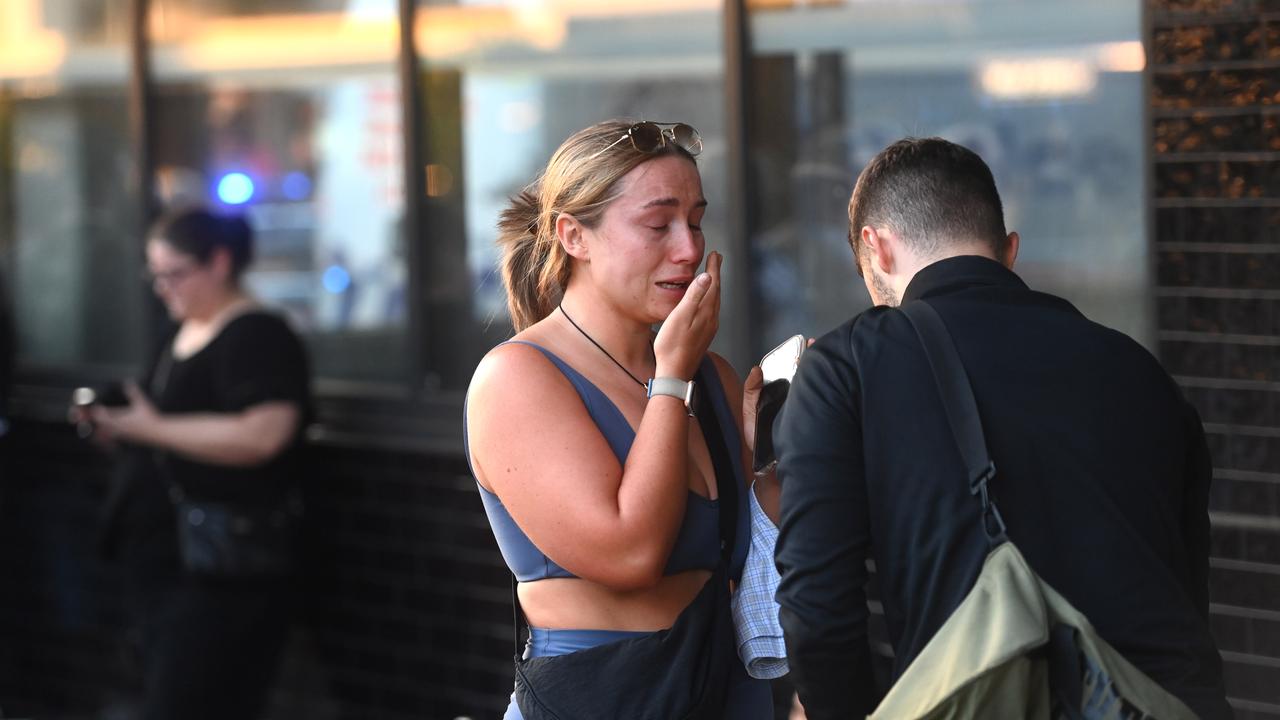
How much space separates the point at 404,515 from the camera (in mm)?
5793

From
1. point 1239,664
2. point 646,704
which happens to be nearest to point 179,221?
point 646,704

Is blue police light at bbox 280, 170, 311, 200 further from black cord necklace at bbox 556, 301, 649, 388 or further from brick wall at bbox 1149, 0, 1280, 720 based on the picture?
black cord necklace at bbox 556, 301, 649, 388

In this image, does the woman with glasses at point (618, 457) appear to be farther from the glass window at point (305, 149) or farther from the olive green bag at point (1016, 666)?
the glass window at point (305, 149)

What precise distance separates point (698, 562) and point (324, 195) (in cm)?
393

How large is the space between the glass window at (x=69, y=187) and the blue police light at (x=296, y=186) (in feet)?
3.01

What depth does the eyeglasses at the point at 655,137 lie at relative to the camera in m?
2.64

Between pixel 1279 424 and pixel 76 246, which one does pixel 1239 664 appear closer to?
pixel 1279 424

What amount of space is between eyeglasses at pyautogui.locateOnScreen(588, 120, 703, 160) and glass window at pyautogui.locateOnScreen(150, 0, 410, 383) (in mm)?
3218

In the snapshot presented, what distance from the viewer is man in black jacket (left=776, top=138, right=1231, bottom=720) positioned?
2178 mm

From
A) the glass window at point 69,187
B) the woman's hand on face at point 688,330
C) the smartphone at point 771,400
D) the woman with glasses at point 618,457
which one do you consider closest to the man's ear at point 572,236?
the woman with glasses at point 618,457

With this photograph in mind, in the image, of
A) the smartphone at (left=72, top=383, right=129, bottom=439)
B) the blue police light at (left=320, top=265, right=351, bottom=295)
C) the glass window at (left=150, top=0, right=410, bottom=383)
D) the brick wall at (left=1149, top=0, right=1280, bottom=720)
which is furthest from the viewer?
the blue police light at (left=320, top=265, right=351, bottom=295)

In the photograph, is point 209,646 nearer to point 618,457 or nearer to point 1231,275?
point 618,457

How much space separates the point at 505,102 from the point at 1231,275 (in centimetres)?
264

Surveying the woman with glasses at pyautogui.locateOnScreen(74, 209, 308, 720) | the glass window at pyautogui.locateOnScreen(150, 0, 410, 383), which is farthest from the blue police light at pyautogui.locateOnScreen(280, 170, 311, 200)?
the woman with glasses at pyautogui.locateOnScreen(74, 209, 308, 720)
